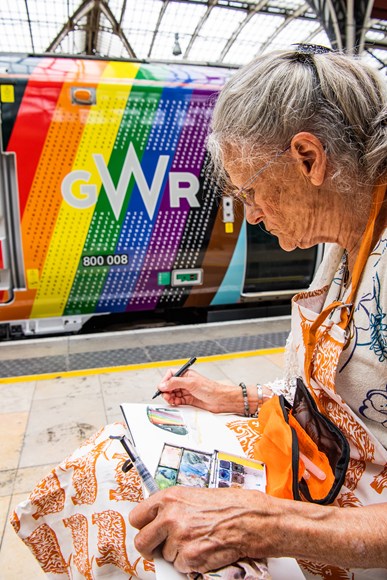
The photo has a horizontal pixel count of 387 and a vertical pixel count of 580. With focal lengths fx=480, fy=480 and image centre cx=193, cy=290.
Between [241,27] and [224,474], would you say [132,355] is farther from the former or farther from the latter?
[241,27]

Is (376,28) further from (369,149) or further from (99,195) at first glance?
(369,149)

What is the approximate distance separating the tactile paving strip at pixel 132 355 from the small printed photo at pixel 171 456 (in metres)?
2.37

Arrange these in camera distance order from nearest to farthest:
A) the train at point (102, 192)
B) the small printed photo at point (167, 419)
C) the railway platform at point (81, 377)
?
the small printed photo at point (167, 419) → the railway platform at point (81, 377) → the train at point (102, 192)

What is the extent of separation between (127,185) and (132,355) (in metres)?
1.30

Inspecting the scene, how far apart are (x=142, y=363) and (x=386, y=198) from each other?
105 inches

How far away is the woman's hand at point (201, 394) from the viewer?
1.43 metres

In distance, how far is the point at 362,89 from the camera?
3.32 feet

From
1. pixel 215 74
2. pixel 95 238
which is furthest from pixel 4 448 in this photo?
pixel 215 74

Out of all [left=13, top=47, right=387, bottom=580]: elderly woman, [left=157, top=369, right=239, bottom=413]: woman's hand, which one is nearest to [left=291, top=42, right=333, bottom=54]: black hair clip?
[left=13, top=47, right=387, bottom=580]: elderly woman

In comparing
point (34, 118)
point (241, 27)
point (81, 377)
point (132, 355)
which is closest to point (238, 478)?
point (81, 377)

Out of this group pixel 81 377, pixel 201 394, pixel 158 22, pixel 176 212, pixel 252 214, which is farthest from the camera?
pixel 158 22

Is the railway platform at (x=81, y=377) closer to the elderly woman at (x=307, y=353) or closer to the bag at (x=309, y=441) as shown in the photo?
the elderly woman at (x=307, y=353)

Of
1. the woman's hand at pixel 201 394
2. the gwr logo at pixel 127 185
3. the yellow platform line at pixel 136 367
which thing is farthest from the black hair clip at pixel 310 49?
the gwr logo at pixel 127 185

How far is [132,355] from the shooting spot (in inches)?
143
